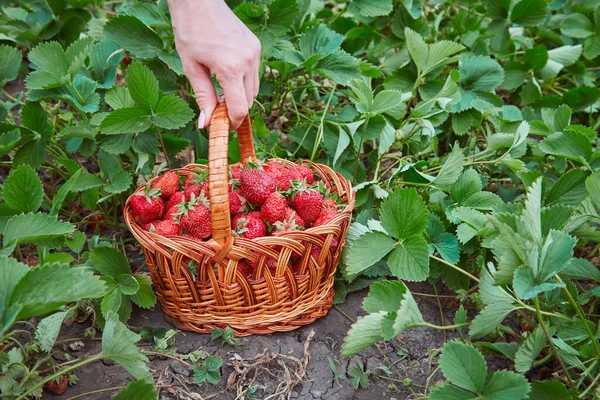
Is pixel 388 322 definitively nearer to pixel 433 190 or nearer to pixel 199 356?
pixel 199 356

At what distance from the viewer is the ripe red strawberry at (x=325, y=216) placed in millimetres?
1222

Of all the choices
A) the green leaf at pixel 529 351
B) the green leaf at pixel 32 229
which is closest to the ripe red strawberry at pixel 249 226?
the green leaf at pixel 32 229

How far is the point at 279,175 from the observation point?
1288 millimetres

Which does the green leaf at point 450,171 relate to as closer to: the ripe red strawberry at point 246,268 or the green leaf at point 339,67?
the green leaf at point 339,67

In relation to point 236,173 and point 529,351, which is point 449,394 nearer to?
point 529,351

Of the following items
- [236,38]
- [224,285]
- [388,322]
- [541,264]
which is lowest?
[224,285]

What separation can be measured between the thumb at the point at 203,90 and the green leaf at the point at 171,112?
0.42 ft

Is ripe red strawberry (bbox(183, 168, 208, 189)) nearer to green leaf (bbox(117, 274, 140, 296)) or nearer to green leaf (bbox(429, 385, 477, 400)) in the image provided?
green leaf (bbox(117, 274, 140, 296))

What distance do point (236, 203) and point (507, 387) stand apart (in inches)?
24.6

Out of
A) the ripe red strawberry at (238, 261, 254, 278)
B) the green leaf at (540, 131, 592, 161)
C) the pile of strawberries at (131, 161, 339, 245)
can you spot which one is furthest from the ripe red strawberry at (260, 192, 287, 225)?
the green leaf at (540, 131, 592, 161)

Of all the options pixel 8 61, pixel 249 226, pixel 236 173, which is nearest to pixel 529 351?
pixel 249 226

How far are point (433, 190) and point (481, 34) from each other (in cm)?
76

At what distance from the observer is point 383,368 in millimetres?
1204

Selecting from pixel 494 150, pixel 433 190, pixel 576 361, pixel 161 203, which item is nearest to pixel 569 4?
pixel 494 150
